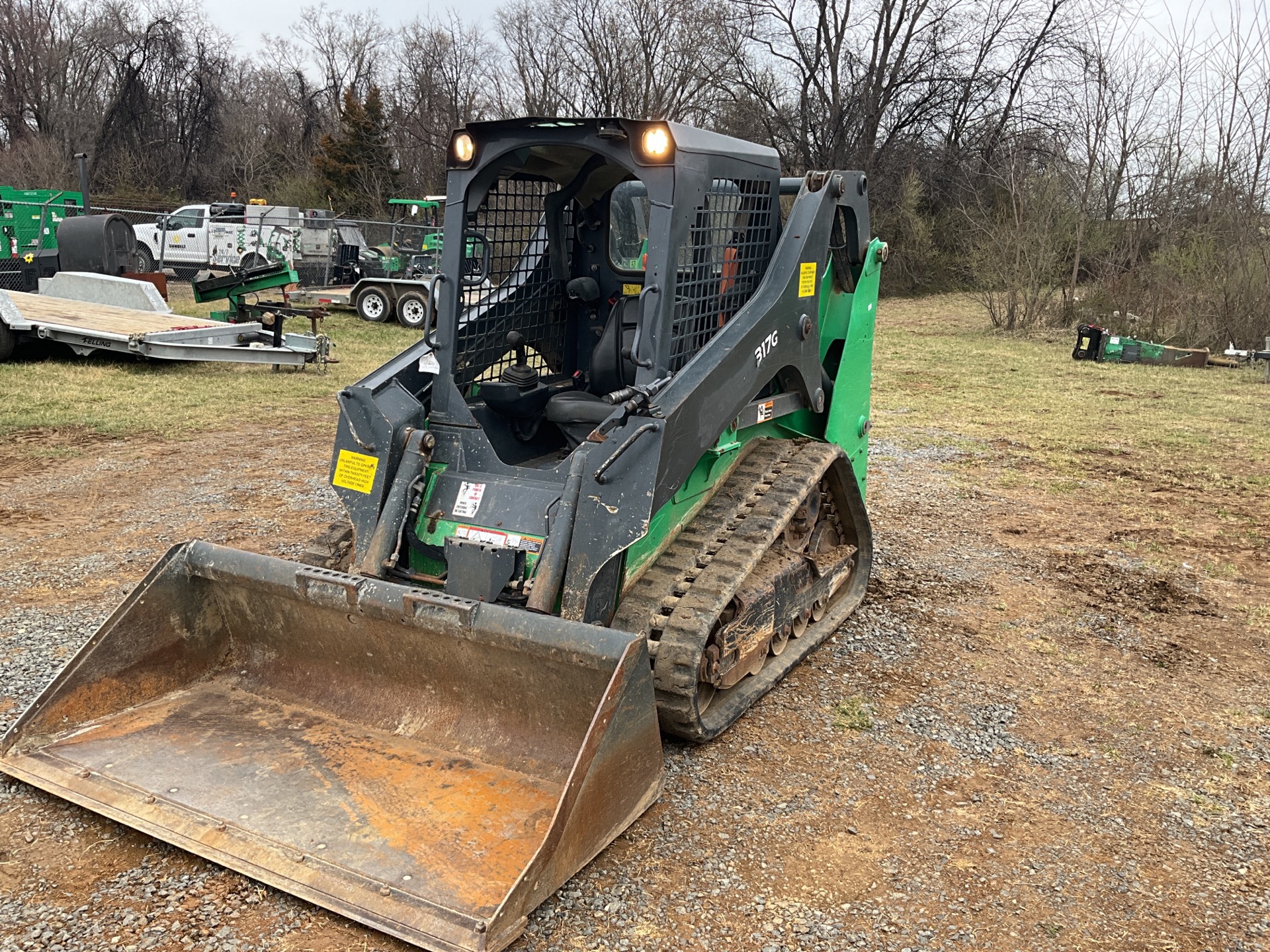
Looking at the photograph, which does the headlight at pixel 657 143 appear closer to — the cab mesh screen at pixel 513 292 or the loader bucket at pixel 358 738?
the cab mesh screen at pixel 513 292

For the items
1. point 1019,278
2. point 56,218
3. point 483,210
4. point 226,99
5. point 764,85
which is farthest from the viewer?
point 226,99

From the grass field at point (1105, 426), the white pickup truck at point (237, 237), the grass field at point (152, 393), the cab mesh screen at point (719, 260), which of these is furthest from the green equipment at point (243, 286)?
the cab mesh screen at point (719, 260)

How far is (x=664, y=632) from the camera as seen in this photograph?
3699 mm

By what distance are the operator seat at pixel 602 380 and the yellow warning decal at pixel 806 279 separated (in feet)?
2.39

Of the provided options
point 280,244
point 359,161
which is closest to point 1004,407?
point 280,244

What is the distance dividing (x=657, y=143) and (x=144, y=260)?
56.4 feet

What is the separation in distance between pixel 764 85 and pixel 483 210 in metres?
32.1

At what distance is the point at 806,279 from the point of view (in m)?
4.77

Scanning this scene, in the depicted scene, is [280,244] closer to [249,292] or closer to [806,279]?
[249,292]

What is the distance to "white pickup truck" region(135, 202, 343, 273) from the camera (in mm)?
20422

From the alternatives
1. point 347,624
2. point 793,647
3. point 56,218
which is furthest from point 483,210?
point 56,218

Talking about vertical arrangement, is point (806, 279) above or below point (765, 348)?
above

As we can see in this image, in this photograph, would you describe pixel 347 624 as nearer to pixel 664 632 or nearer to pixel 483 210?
pixel 664 632

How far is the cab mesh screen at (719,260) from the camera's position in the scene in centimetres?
421
